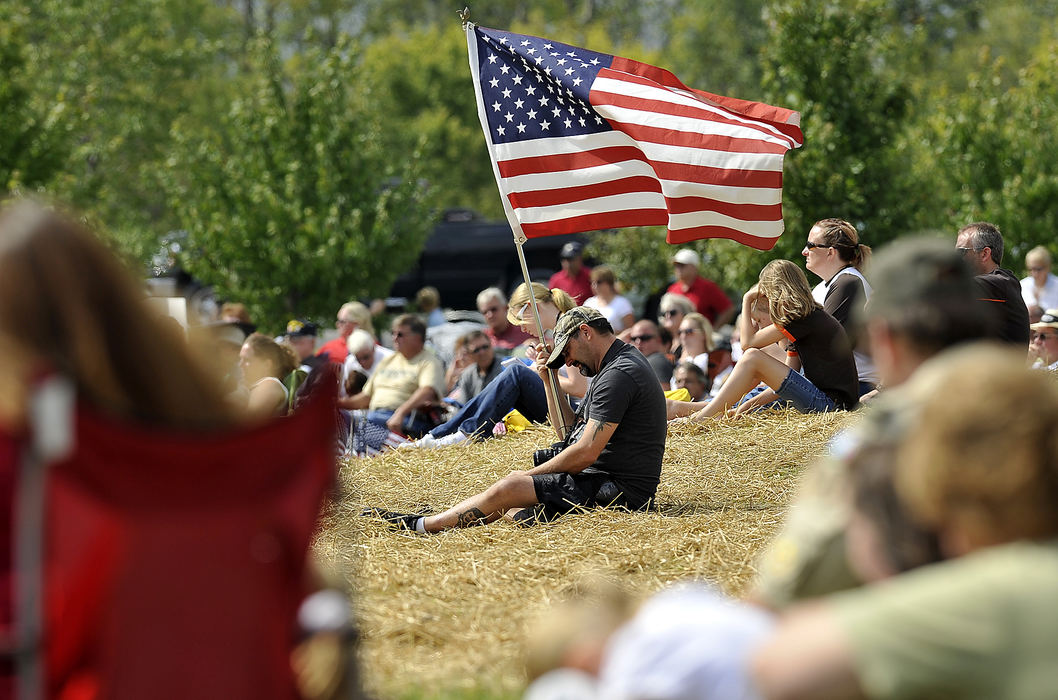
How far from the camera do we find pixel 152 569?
259 centimetres

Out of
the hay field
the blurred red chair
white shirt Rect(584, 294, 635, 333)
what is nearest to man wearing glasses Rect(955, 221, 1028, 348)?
the hay field

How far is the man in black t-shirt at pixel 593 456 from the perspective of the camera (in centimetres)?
700

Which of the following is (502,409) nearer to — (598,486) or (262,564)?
(598,486)

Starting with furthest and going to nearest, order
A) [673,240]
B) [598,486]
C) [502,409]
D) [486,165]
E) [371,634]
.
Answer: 1. [486,165]
2. [502,409]
3. [673,240]
4. [598,486]
5. [371,634]

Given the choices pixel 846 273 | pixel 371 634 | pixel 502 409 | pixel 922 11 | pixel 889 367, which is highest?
pixel 922 11

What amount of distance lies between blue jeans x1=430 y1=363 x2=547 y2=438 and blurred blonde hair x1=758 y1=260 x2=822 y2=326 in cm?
263

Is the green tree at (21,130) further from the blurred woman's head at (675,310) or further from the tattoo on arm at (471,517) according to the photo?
the tattoo on arm at (471,517)

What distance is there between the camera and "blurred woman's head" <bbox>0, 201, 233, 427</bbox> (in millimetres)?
2564

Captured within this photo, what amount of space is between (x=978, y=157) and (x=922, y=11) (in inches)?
1278

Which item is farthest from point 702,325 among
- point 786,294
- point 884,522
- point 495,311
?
point 884,522

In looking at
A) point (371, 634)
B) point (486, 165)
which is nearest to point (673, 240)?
point (371, 634)

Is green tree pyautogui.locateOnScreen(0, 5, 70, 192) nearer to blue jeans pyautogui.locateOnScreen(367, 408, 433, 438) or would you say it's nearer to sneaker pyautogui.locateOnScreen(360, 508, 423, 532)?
blue jeans pyautogui.locateOnScreen(367, 408, 433, 438)

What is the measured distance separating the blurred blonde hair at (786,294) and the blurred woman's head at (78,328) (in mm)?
6615

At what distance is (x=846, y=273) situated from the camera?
898 cm
